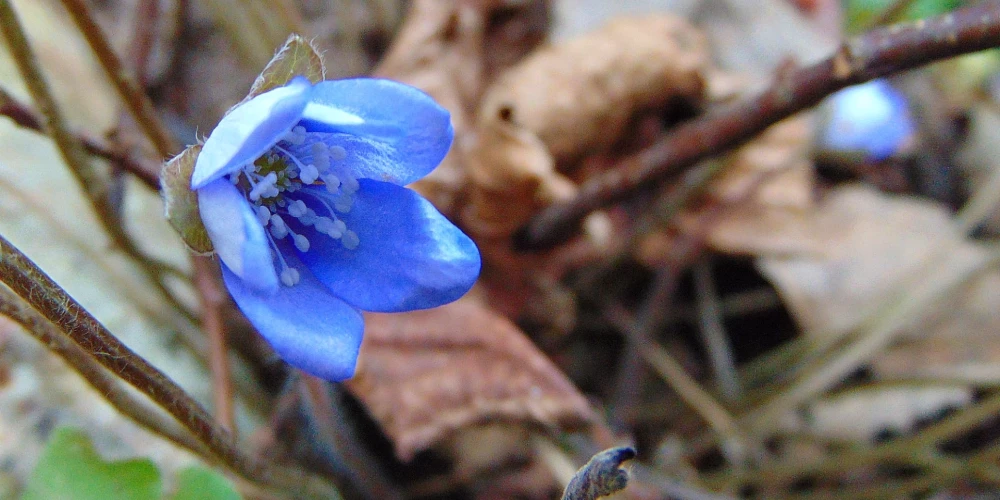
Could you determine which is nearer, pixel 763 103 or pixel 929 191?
pixel 763 103

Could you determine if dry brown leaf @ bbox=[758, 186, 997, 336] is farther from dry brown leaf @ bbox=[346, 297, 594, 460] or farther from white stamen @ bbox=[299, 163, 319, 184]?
white stamen @ bbox=[299, 163, 319, 184]

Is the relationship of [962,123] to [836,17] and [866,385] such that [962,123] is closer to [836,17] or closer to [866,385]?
[836,17]

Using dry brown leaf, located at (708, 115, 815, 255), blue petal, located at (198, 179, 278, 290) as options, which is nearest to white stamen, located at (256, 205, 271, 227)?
blue petal, located at (198, 179, 278, 290)

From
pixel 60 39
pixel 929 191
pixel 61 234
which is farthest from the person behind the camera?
pixel 929 191

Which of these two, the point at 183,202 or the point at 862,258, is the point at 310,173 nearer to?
the point at 183,202

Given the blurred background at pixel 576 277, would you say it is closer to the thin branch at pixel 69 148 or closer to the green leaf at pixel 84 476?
the thin branch at pixel 69 148

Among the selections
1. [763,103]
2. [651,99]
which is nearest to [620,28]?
[651,99]

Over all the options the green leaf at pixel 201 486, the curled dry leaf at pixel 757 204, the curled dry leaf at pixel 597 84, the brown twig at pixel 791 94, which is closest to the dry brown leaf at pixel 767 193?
the curled dry leaf at pixel 757 204
